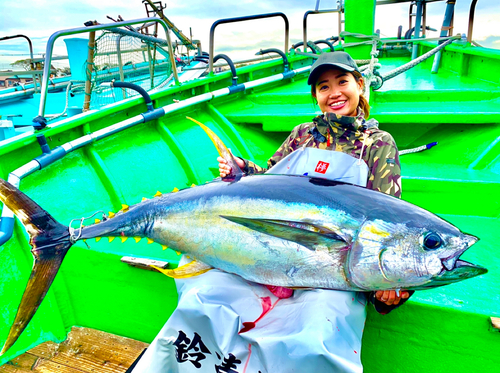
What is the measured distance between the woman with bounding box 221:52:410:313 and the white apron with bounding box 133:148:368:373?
574 millimetres

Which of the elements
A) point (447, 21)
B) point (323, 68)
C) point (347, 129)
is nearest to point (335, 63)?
point (323, 68)

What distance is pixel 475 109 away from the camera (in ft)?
11.9

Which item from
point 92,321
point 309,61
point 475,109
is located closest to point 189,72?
point 309,61

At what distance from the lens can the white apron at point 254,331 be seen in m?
1.27

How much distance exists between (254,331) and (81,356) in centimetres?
140

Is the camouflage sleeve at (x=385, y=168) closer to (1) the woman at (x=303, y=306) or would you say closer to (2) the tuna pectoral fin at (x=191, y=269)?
(1) the woman at (x=303, y=306)

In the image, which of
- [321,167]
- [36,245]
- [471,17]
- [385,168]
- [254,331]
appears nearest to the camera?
[254,331]

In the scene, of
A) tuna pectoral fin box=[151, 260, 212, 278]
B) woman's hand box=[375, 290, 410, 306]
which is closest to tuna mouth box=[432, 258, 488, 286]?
woman's hand box=[375, 290, 410, 306]

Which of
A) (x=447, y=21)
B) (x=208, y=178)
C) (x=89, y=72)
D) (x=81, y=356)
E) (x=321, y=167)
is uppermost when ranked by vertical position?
(x=447, y=21)

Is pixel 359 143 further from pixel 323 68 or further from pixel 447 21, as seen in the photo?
pixel 447 21

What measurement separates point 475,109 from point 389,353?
2.91m

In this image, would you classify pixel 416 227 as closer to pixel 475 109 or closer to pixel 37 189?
pixel 37 189

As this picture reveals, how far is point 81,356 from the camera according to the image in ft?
7.28

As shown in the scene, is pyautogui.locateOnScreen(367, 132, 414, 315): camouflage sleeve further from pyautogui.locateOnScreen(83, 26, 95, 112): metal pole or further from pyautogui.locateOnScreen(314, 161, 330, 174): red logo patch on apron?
pyautogui.locateOnScreen(83, 26, 95, 112): metal pole
